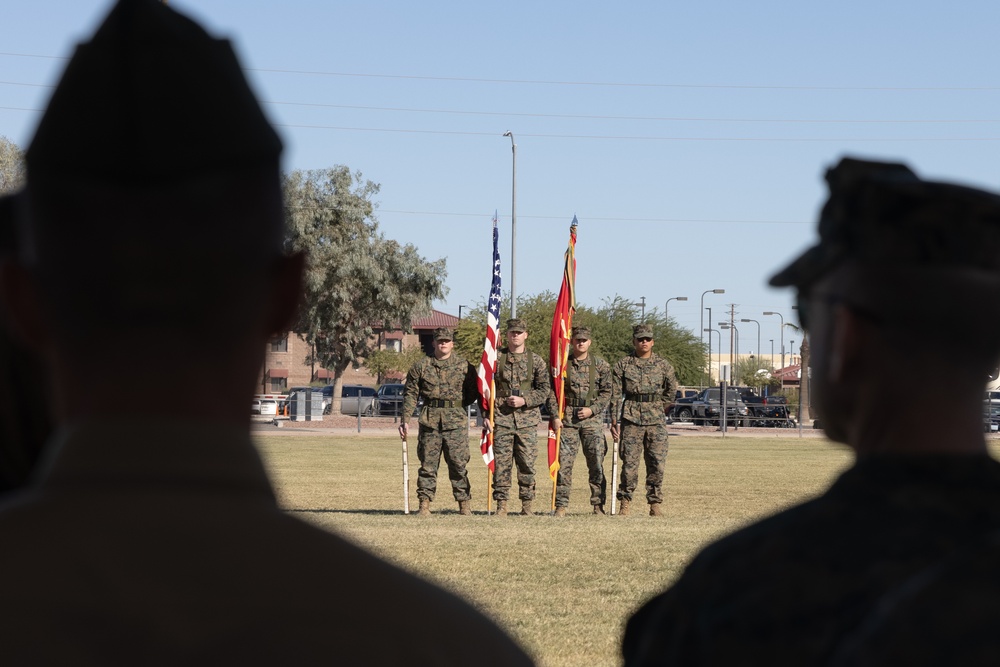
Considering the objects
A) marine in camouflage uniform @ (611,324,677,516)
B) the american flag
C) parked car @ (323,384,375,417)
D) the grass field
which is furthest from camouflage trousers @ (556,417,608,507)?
parked car @ (323,384,375,417)

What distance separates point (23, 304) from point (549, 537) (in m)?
11.8

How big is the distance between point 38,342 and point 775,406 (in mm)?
60066

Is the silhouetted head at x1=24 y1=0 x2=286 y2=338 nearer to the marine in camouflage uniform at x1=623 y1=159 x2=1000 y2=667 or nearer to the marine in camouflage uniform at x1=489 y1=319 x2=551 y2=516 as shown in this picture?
the marine in camouflage uniform at x1=623 y1=159 x2=1000 y2=667

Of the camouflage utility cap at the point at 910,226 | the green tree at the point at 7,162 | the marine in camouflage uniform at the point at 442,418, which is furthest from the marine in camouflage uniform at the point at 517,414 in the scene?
the green tree at the point at 7,162

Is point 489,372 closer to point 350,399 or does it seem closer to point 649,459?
point 649,459

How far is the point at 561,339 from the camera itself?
17.0m

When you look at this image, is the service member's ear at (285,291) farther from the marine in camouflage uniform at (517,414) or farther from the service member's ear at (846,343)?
the marine in camouflage uniform at (517,414)

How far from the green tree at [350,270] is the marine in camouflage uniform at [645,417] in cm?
4841

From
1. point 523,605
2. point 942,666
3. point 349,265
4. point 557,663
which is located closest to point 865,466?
point 942,666

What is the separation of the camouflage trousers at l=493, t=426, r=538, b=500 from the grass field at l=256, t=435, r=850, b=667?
15.6 inches

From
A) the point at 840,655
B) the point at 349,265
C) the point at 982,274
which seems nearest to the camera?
the point at 840,655

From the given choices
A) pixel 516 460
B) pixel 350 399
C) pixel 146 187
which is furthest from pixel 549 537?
pixel 350 399

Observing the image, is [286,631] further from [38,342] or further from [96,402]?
[38,342]

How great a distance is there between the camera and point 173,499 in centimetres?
114
